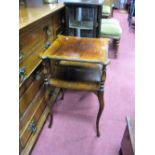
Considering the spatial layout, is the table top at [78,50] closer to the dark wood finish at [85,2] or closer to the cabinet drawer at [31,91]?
the cabinet drawer at [31,91]

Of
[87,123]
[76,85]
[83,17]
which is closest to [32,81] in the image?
[76,85]

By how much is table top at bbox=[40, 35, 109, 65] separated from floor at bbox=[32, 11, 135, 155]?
2.17 feet

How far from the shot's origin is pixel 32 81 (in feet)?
4.48

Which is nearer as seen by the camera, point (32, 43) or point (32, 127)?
point (32, 43)

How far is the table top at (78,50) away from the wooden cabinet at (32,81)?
4.0 inches

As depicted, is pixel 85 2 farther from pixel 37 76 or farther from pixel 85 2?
pixel 37 76

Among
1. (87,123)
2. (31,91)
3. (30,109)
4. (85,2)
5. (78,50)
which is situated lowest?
(87,123)

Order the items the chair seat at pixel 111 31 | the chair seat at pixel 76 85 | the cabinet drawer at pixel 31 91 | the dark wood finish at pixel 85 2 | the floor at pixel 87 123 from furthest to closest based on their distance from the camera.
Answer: the chair seat at pixel 111 31 < the dark wood finish at pixel 85 2 < the floor at pixel 87 123 < the chair seat at pixel 76 85 < the cabinet drawer at pixel 31 91

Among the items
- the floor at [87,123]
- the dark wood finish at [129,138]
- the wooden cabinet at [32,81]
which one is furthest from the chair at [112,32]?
the dark wood finish at [129,138]

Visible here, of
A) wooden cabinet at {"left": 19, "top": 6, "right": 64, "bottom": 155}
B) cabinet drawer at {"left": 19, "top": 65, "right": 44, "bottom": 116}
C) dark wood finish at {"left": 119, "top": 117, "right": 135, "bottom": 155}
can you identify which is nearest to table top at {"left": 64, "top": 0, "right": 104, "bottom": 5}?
wooden cabinet at {"left": 19, "top": 6, "right": 64, "bottom": 155}

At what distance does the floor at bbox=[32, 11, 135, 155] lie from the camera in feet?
4.68

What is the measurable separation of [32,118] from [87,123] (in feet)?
1.67

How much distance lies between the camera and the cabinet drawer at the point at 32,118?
1.26 m
